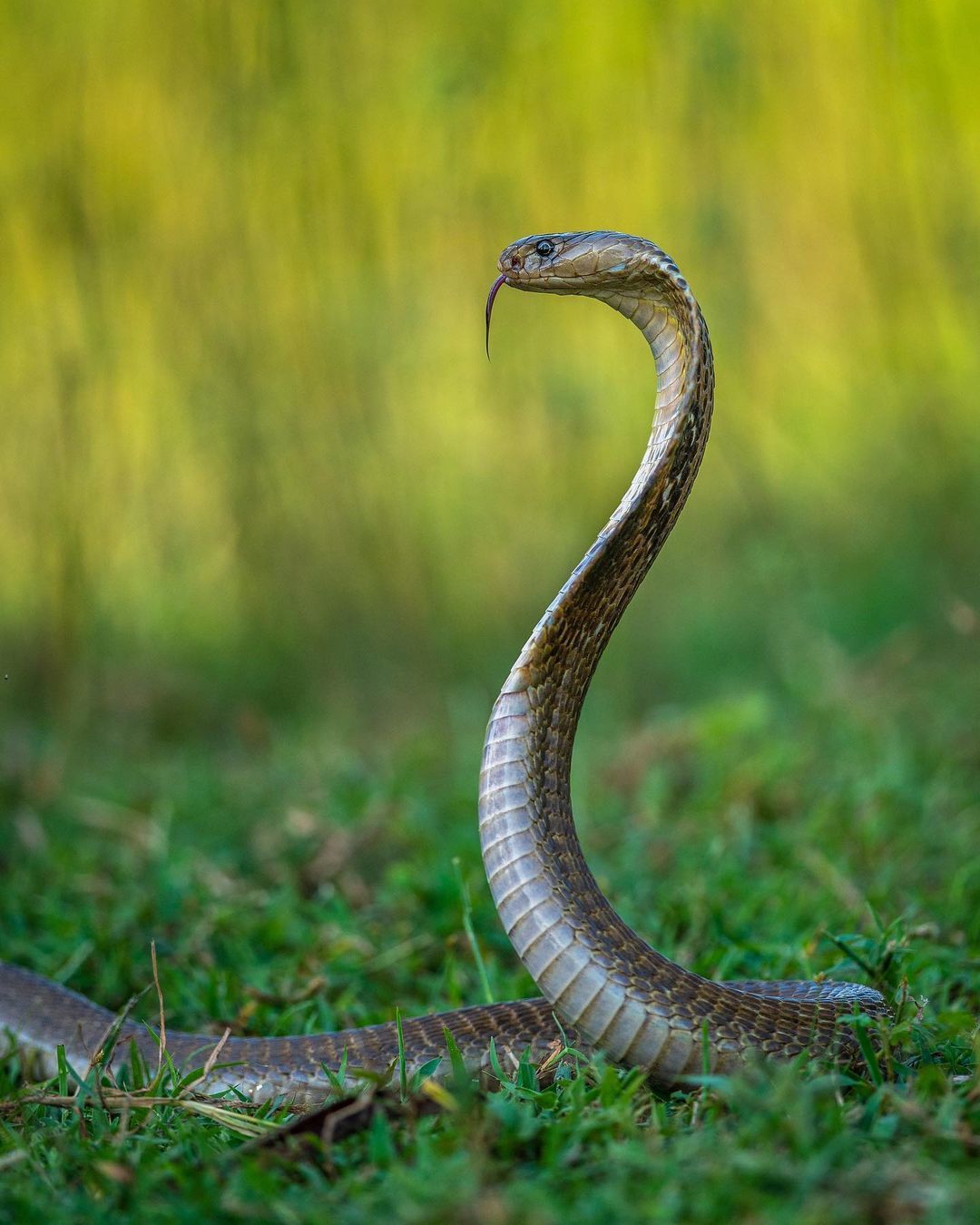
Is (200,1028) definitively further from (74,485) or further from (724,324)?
(724,324)

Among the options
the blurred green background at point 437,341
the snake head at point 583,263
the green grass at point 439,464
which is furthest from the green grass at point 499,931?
the snake head at point 583,263

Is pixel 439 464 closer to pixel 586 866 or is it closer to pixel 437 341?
pixel 437 341

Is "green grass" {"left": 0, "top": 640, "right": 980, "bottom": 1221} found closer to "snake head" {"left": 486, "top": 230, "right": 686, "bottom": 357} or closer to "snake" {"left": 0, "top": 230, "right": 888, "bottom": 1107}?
"snake" {"left": 0, "top": 230, "right": 888, "bottom": 1107}

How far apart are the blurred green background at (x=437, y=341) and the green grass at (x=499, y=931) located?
3.09ft

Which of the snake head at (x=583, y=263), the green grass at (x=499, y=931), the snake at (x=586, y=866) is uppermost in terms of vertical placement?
the snake head at (x=583, y=263)

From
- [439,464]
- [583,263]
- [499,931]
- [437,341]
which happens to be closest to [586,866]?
[583,263]

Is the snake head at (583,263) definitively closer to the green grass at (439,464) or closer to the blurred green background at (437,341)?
the green grass at (439,464)

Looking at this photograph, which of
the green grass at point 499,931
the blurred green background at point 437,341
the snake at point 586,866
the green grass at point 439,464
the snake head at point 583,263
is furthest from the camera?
the blurred green background at point 437,341

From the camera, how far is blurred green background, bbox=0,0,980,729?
21.1 feet

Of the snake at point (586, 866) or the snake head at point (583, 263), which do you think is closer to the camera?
the snake at point (586, 866)

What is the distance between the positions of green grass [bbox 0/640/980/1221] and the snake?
9 centimetres

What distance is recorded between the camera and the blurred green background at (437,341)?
21.1 ft

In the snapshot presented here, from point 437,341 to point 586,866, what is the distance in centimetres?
610

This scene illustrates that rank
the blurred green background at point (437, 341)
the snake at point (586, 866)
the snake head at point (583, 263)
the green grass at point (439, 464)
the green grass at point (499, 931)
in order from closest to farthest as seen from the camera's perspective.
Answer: the green grass at point (499, 931) < the snake at point (586, 866) < the snake head at point (583, 263) < the green grass at point (439, 464) < the blurred green background at point (437, 341)
